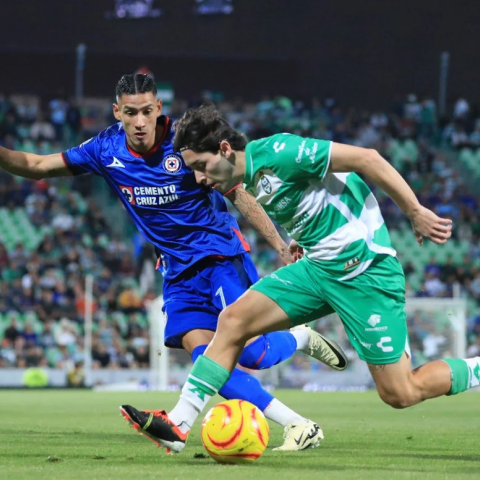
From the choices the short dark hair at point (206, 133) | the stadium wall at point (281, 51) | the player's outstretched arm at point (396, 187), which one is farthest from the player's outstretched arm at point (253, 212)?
the stadium wall at point (281, 51)

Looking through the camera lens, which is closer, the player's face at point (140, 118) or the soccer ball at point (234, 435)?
the soccer ball at point (234, 435)

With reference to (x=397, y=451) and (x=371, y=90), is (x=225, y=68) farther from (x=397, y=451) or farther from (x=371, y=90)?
(x=397, y=451)

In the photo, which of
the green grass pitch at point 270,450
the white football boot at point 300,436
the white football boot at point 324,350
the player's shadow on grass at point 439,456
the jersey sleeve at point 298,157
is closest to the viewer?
the green grass pitch at point 270,450

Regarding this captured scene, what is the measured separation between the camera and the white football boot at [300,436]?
6.57 meters

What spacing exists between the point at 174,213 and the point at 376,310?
184cm

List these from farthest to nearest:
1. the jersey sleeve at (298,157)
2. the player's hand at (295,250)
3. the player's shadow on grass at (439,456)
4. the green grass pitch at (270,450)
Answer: the player's hand at (295,250)
the player's shadow on grass at (439,456)
the jersey sleeve at (298,157)
the green grass pitch at (270,450)

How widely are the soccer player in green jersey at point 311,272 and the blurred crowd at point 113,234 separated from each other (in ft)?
38.2

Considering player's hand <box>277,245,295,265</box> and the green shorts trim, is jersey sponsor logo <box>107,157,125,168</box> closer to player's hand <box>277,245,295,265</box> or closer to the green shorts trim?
player's hand <box>277,245,295,265</box>

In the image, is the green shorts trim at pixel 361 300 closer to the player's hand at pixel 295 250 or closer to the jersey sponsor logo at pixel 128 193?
the player's hand at pixel 295 250

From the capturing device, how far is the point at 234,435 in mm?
5594

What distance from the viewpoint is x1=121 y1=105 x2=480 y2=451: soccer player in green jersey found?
548 cm

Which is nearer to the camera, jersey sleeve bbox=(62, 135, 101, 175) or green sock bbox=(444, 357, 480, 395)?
green sock bbox=(444, 357, 480, 395)

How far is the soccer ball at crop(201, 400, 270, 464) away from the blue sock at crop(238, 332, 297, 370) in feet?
3.60

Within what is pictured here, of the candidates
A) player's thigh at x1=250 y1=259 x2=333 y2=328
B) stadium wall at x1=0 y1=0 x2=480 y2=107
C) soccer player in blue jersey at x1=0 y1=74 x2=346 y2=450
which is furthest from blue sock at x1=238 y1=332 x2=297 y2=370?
stadium wall at x1=0 y1=0 x2=480 y2=107
